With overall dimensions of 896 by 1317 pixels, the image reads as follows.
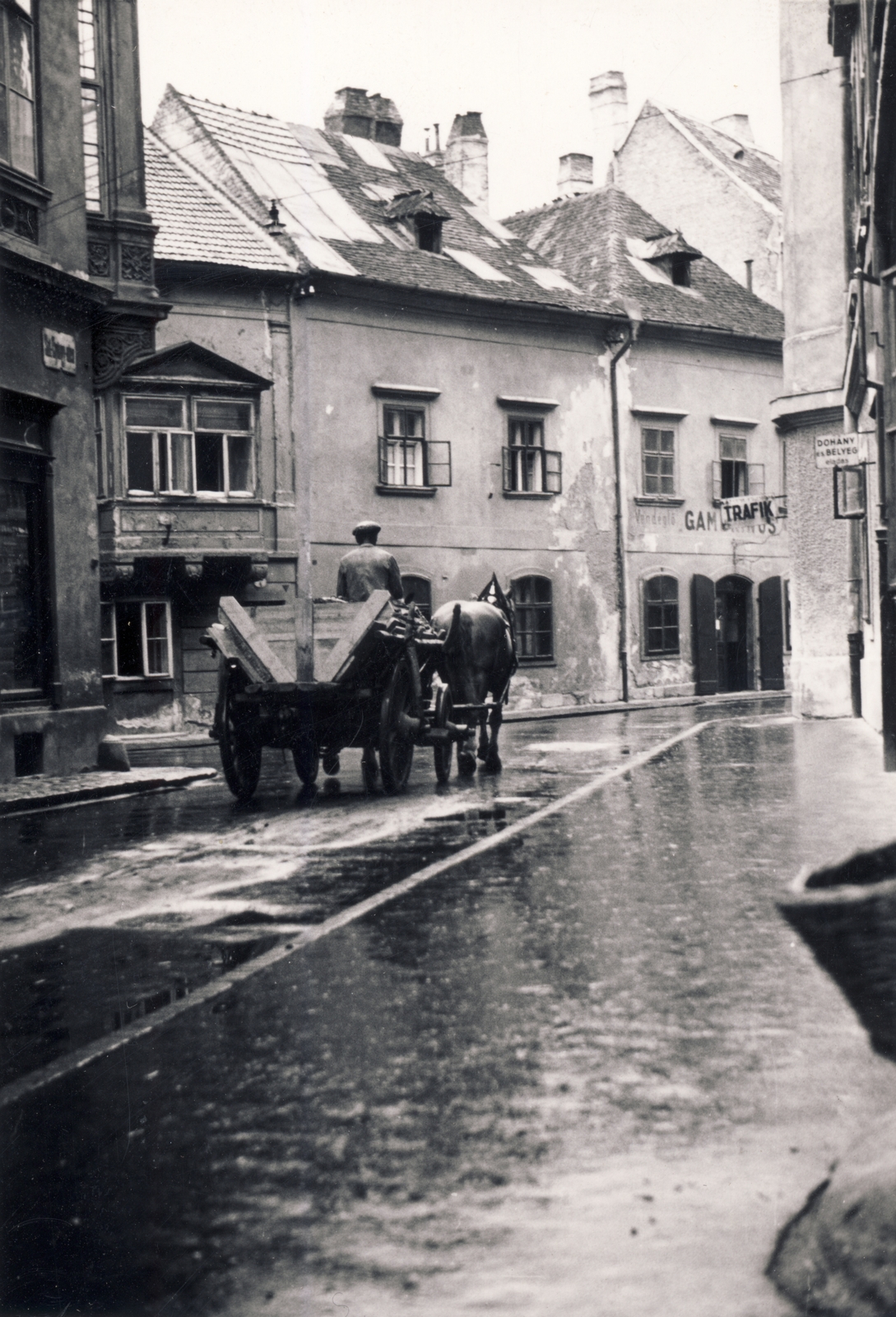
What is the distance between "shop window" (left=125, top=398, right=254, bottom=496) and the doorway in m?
12.8

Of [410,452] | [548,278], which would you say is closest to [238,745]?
[410,452]

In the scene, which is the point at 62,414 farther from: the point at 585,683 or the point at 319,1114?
the point at 585,683

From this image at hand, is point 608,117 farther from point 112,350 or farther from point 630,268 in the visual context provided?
point 112,350

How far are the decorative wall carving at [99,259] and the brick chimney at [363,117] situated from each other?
19.1 metres

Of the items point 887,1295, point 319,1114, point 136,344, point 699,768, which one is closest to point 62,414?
point 136,344

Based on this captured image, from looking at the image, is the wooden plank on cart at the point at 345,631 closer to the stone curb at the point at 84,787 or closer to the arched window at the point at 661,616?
the stone curb at the point at 84,787

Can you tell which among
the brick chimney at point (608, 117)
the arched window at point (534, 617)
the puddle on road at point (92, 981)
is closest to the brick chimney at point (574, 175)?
the brick chimney at point (608, 117)

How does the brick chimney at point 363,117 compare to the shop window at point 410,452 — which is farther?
the brick chimney at point 363,117

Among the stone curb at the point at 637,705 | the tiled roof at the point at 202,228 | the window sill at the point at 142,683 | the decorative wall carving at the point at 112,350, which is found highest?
the tiled roof at the point at 202,228

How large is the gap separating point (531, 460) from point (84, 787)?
1865 cm

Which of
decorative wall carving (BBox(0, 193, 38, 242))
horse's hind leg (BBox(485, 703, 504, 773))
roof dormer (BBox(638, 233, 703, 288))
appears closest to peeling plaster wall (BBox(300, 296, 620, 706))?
roof dormer (BBox(638, 233, 703, 288))

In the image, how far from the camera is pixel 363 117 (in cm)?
3444

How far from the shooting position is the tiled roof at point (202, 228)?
25.5 metres

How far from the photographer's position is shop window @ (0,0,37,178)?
14.0 meters
